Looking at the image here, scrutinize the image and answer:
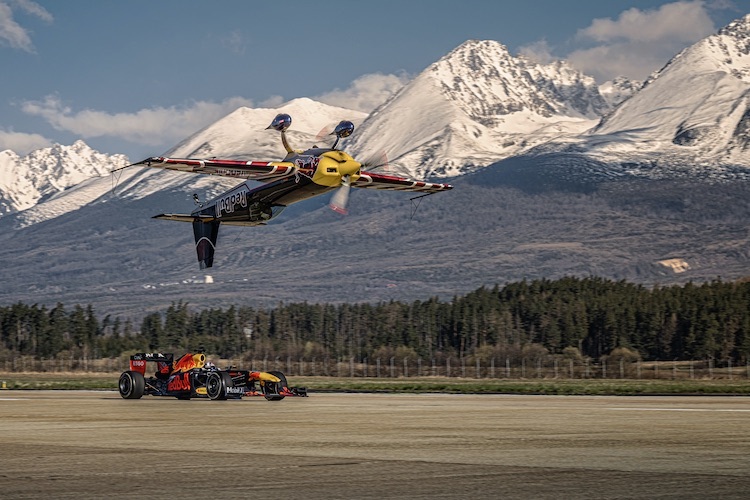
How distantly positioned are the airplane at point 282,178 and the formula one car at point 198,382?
35.2ft

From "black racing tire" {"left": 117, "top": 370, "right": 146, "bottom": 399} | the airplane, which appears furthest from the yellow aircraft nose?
"black racing tire" {"left": 117, "top": 370, "right": 146, "bottom": 399}

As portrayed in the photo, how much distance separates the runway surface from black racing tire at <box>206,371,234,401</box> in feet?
34.4

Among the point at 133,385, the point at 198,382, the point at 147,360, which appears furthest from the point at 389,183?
the point at 133,385

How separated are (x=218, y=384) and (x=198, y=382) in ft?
5.16

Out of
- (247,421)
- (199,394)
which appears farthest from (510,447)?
(199,394)

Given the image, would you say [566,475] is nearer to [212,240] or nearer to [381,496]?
[381,496]

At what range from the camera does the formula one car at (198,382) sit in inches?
2215

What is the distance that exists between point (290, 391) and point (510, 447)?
31725 millimetres

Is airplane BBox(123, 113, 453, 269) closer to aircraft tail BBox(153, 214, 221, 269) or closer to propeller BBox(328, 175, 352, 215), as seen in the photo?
propeller BBox(328, 175, 352, 215)

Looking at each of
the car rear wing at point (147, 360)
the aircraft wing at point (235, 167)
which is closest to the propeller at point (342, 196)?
the aircraft wing at point (235, 167)

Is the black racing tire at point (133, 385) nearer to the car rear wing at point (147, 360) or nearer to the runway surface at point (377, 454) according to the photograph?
the car rear wing at point (147, 360)

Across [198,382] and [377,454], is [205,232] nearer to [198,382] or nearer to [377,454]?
[198,382]

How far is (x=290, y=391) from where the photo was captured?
5891cm

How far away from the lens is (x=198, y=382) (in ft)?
187
